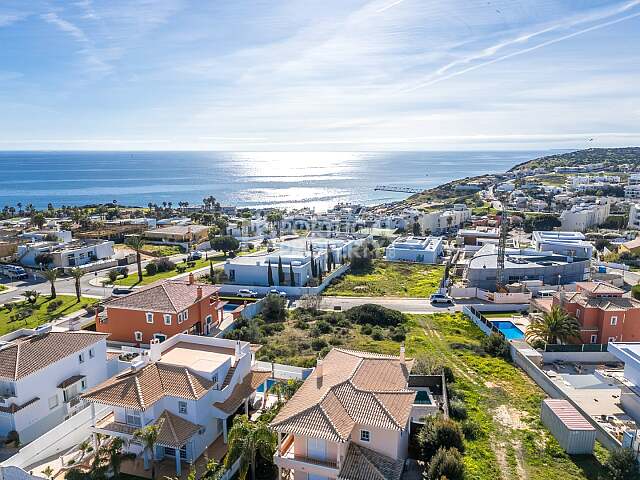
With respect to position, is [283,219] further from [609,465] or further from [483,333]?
[609,465]

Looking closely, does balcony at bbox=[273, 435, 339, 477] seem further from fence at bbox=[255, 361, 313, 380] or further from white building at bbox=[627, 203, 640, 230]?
white building at bbox=[627, 203, 640, 230]

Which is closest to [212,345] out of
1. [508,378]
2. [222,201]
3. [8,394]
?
[8,394]

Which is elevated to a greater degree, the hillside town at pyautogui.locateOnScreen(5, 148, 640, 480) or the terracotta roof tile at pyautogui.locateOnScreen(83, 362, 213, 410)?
the terracotta roof tile at pyautogui.locateOnScreen(83, 362, 213, 410)

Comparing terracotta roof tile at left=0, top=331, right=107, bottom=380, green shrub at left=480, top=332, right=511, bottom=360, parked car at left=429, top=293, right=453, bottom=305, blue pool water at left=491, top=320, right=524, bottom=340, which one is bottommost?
blue pool water at left=491, top=320, right=524, bottom=340

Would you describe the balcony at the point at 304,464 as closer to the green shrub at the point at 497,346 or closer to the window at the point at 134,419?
the window at the point at 134,419

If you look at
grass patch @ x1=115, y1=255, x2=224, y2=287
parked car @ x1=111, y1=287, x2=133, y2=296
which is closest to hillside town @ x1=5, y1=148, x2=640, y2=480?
grass patch @ x1=115, y1=255, x2=224, y2=287

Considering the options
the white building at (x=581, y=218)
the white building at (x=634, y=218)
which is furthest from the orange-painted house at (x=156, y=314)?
the white building at (x=634, y=218)

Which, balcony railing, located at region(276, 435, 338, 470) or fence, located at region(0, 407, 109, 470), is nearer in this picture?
balcony railing, located at region(276, 435, 338, 470)

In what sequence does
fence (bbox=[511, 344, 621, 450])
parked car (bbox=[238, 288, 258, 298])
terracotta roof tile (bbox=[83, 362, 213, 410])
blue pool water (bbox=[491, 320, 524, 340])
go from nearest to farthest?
terracotta roof tile (bbox=[83, 362, 213, 410]) < fence (bbox=[511, 344, 621, 450]) < blue pool water (bbox=[491, 320, 524, 340]) < parked car (bbox=[238, 288, 258, 298])
